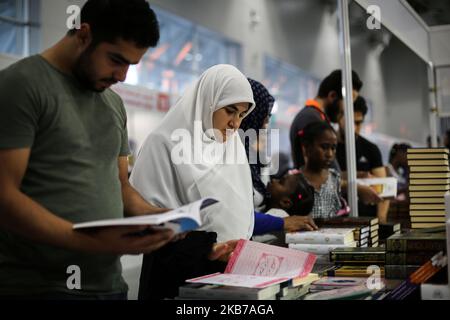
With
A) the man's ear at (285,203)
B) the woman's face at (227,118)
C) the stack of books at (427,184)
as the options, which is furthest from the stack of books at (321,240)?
the woman's face at (227,118)

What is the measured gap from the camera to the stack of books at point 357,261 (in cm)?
161

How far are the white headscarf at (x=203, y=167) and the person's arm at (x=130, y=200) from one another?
9.2 inches

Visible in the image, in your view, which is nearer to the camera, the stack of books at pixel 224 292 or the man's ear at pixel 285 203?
the stack of books at pixel 224 292

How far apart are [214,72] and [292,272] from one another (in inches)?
31.4

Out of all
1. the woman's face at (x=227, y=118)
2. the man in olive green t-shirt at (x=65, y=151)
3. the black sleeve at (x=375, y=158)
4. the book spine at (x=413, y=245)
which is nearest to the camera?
the man in olive green t-shirt at (x=65, y=151)

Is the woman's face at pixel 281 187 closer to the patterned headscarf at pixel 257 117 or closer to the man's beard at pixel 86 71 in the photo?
the patterned headscarf at pixel 257 117

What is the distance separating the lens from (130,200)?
1453mm

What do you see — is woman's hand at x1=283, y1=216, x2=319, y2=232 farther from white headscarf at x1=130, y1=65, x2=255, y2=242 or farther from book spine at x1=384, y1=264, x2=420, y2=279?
book spine at x1=384, y1=264, x2=420, y2=279

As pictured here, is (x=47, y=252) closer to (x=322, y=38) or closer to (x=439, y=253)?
(x=439, y=253)

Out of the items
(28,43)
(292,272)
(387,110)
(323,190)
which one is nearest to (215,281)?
(292,272)

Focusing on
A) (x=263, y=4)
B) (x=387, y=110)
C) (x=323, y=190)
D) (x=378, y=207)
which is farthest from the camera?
(x=387, y=110)

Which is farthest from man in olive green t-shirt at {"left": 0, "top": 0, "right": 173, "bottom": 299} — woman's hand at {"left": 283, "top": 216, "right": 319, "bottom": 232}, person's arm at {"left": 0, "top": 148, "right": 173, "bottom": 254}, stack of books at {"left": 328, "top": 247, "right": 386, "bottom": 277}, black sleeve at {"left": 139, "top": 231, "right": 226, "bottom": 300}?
woman's hand at {"left": 283, "top": 216, "right": 319, "bottom": 232}

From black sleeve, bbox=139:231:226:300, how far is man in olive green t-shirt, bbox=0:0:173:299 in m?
0.24

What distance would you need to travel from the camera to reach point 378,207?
309cm
